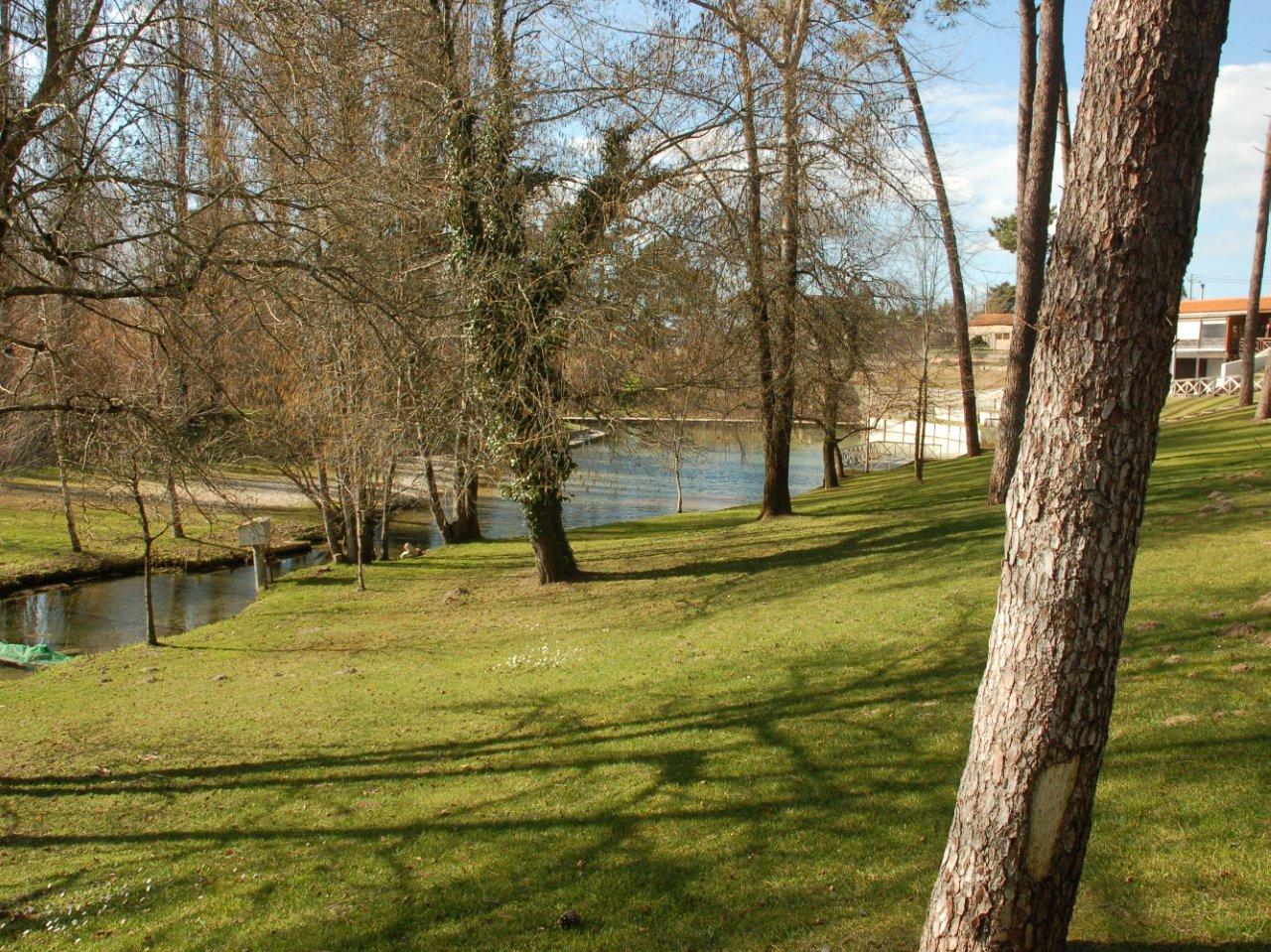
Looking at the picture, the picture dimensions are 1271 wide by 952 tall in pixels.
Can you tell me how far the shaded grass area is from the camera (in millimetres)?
19562

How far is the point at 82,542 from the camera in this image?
2159 cm

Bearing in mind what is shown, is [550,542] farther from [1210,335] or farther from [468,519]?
[1210,335]

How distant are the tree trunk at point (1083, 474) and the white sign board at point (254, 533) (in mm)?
14801

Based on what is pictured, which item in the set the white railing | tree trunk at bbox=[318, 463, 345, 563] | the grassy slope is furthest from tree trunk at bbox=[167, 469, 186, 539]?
the white railing

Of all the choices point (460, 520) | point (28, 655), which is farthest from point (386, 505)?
point (28, 655)

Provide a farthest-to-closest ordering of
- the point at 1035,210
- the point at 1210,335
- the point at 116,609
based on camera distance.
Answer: the point at 1210,335 → the point at 116,609 → the point at 1035,210

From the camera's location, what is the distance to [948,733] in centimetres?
629

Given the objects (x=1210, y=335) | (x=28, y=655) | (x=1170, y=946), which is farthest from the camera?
(x=1210, y=335)

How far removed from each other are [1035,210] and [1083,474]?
11.6 meters

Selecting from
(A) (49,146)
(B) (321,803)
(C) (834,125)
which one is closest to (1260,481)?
(C) (834,125)

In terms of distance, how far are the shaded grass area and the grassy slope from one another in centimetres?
783

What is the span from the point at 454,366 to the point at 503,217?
6.57 feet

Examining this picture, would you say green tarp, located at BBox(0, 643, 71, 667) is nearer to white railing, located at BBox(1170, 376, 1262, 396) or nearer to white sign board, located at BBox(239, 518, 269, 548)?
white sign board, located at BBox(239, 518, 269, 548)

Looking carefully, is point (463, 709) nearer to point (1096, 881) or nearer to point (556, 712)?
point (556, 712)
